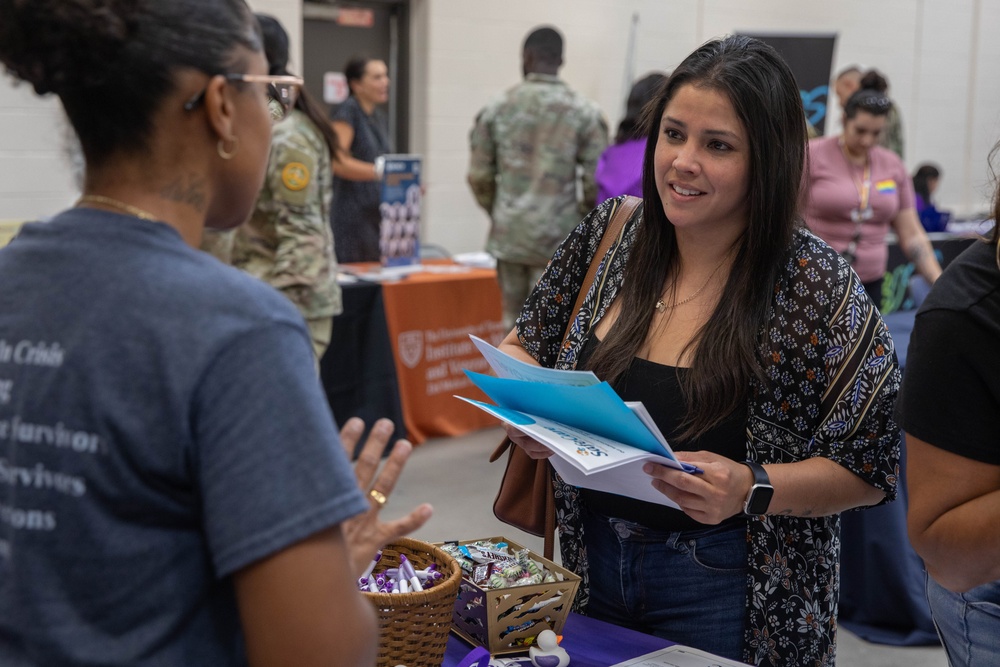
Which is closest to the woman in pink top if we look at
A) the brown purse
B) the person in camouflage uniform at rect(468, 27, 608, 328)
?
the person in camouflage uniform at rect(468, 27, 608, 328)

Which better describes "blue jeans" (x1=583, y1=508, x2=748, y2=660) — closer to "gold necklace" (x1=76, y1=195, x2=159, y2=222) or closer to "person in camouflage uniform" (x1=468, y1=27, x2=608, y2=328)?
"gold necklace" (x1=76, y1=195, x2=159, y2=222)

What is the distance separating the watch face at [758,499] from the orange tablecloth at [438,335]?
311 centimetres

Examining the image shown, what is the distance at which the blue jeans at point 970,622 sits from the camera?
1.26 m

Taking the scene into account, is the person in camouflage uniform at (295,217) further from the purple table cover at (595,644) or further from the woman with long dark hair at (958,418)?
the woman with long dark hair at (958,418)

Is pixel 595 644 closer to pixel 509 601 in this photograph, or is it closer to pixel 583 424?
pixel 509 601

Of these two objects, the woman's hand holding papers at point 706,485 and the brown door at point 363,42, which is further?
the brown door at point 363,42

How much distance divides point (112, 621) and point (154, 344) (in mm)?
220

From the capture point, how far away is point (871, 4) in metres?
9.23

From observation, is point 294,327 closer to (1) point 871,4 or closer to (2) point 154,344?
(2) point 154,344

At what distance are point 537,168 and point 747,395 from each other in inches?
128

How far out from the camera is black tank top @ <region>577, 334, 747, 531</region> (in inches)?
58.6

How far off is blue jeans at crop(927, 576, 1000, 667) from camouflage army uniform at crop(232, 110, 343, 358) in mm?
2289

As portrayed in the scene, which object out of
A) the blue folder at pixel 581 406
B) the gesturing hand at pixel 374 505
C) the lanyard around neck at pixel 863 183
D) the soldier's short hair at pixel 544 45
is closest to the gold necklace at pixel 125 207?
the gesturing hand at pixel 374 505

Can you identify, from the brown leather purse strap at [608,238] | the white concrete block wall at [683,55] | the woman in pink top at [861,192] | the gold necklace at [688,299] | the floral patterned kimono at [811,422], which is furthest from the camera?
the white concrete block wall at [683,55]
